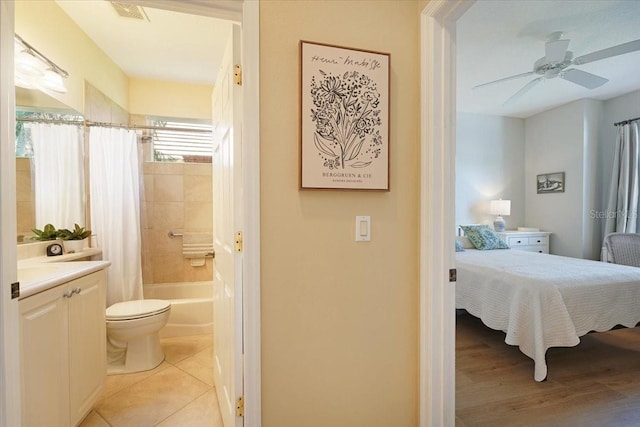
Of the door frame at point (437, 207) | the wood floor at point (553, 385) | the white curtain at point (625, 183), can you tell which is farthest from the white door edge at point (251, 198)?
the white curtain at point (625, 183)

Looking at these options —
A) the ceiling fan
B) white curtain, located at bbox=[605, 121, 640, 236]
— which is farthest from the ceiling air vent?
white curtain, located at bbox=[605, 121, 640, 236]

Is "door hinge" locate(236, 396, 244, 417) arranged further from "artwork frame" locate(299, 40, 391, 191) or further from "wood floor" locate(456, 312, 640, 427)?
"wood floor" locate(456, 312, 640, 427)

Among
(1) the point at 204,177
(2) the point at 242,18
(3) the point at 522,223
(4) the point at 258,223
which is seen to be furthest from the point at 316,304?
(3) the point at 522,223

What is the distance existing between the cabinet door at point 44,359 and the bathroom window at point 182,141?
2.31 metres

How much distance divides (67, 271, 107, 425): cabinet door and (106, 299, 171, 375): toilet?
0.36 m

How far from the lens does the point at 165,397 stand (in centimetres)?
197

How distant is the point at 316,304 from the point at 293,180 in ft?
1.73

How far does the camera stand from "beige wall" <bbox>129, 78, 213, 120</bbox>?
3.31 meters

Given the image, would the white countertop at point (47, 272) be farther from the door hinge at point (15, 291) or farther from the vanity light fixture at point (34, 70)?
the vanity light fixture at point (34, 70)

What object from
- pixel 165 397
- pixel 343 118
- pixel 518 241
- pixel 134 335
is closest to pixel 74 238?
pixel 134 335

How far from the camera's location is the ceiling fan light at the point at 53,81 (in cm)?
201

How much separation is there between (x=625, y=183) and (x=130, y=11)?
19.0ft

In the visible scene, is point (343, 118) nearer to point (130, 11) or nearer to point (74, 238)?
point (130, 11)

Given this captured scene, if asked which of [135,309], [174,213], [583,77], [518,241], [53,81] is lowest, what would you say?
[135,309]
